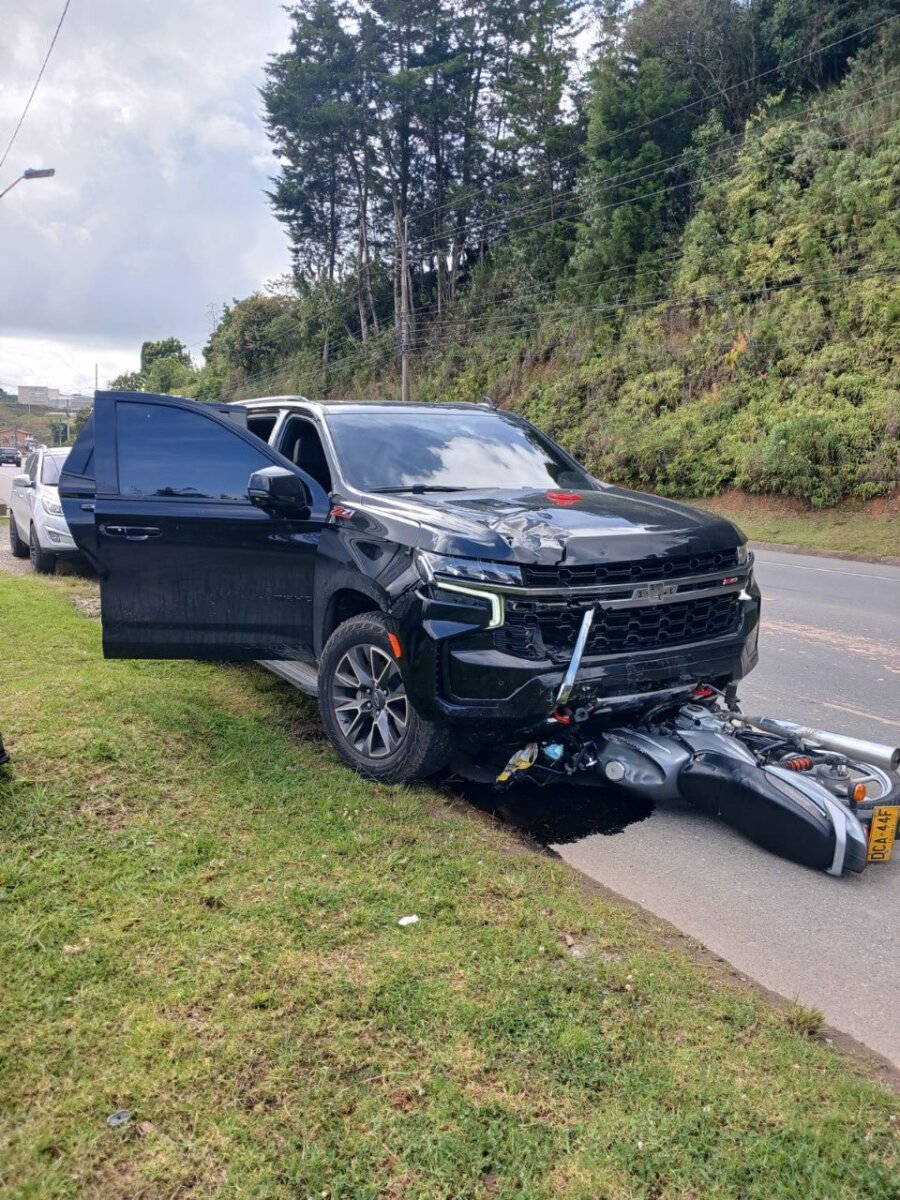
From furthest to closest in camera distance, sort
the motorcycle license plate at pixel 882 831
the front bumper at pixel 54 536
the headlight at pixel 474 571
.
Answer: the front bumper at pixel 54 536, the headlight at pixel 474 571, the motorcycle license plate at pixel 882 831

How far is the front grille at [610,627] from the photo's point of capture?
149 inches

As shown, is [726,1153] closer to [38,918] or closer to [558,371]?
[38,918]

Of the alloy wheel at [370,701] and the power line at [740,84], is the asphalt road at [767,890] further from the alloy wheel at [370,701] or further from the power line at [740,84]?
the power line at [740,84]

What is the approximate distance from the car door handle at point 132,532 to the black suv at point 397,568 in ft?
0.05

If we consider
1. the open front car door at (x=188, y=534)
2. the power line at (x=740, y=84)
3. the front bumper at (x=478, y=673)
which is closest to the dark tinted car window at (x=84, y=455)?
the open front car door at (x=188, y=534)

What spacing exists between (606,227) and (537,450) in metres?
25.5

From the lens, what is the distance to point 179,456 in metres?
4.95

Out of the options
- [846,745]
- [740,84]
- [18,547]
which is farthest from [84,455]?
[740,84]

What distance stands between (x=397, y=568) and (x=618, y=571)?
102 centimetres

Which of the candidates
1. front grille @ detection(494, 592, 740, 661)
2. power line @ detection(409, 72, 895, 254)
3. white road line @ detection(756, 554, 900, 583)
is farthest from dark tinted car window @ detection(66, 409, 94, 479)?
power line @ detection(409, 72, 895, 254)

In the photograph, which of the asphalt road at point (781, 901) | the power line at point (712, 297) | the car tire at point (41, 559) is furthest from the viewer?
the power line at point (712, 297)

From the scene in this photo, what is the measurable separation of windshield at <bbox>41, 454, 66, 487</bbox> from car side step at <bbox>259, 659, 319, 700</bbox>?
23.0 ft

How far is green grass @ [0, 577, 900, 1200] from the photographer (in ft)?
6.75

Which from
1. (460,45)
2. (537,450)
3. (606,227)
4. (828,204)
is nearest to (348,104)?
(460,45)
